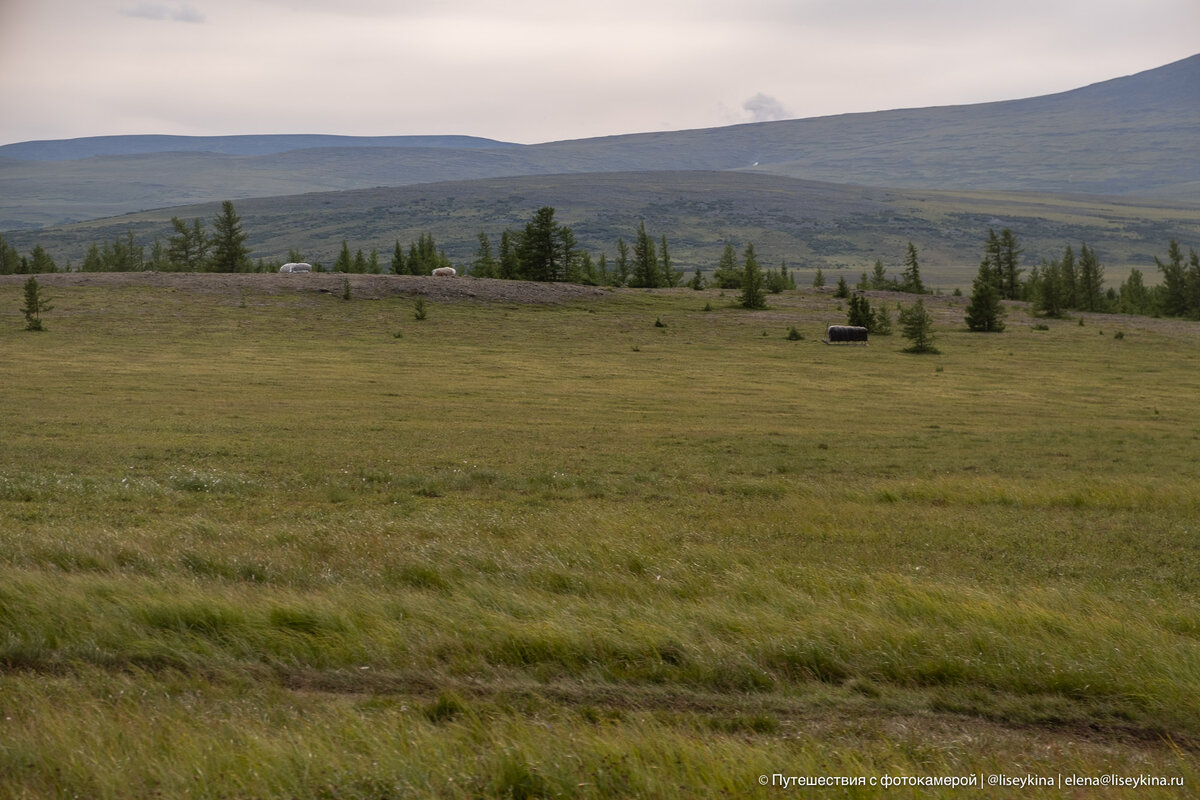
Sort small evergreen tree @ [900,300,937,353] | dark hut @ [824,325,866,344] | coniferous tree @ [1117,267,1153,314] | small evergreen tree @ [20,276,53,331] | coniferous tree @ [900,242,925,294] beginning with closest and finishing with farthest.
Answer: small evergreen tree @ [20,276,53,331], small evergreen tree @ [900,300,937,353], dark hut @ [824,325,866,344], coniferous tree @ [900,242,925,294], coniferous tree @ [1117,267,1153,314]

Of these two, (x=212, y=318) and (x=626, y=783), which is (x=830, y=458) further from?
(x=212, y=318)

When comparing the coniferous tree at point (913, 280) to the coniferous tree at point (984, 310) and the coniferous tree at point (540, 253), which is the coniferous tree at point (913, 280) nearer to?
the coniferous tree at point (984, 310)

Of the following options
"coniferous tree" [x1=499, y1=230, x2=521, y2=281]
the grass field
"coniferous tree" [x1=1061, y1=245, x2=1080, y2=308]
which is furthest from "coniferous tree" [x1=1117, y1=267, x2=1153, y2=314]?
the grass field

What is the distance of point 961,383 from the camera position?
156 feet

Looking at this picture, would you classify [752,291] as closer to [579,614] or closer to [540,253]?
[540,253]

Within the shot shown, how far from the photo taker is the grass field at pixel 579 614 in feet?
18.2

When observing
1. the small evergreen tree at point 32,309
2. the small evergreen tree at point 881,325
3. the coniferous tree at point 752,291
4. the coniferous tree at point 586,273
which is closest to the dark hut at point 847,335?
the small evergreen tree at point 881,325

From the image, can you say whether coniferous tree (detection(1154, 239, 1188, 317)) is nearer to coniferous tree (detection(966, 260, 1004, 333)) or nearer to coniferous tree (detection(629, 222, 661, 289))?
coniferous tree (detection(966, 260, 1004, 333))

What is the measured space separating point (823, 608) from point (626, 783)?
3586 millimetres

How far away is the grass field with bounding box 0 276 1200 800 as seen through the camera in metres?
5.54

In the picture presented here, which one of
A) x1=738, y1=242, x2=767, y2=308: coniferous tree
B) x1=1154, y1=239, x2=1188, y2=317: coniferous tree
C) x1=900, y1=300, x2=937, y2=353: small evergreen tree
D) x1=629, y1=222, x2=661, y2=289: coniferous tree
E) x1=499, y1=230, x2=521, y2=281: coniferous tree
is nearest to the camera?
x1=900, y1=300, x2=937, y2=353: small evergreen tree

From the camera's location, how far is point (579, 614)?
8.16m

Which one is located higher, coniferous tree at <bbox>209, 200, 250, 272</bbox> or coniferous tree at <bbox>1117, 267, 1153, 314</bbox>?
coniferous tree at <bbox>209, 200, 250, 272</bbox>

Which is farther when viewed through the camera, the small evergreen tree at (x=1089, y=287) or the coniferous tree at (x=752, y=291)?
the small evergreen tree at (x=1089, y=287)
